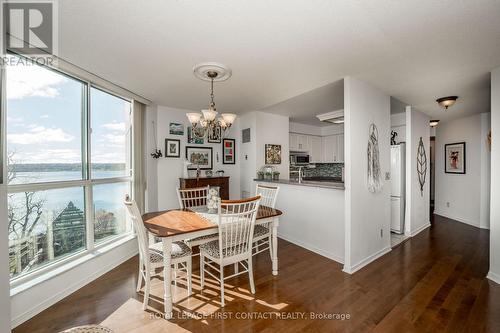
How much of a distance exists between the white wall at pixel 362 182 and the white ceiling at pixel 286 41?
24 cm

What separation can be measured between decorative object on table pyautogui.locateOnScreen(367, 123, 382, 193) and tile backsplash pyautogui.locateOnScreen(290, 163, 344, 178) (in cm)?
263

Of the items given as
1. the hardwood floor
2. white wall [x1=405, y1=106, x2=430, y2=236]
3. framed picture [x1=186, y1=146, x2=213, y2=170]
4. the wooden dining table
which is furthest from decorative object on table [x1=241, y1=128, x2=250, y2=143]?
white wall [x1=405, y1=106, x2=430, y2=236]

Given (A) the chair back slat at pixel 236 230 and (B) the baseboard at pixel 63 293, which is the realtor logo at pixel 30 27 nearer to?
(A) the chair back slat at pixel 236 230

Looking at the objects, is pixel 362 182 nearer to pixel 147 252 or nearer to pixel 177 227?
pixel 177 227

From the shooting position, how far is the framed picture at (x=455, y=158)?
15.6 feet

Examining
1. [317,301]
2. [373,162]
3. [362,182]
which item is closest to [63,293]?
[317,301]

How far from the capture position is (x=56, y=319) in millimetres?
1871

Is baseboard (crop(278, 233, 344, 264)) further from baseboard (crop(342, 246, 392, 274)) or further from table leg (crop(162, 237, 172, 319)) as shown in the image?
table leg (crop(162, 237, 172, 319))

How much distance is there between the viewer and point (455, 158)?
4.93 m

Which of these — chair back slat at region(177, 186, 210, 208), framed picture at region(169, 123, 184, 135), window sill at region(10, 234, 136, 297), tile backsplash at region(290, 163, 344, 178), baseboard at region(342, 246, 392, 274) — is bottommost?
baseboard at region(342, 246, 392, 274)

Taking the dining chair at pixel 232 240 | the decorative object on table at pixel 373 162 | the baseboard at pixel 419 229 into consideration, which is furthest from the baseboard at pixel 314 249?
the baseboard at pixel 419 229

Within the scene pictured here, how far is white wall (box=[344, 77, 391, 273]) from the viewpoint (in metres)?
2.65

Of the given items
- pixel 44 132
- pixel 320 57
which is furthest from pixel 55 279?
pixel 320 57

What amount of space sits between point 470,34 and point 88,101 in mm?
3958
